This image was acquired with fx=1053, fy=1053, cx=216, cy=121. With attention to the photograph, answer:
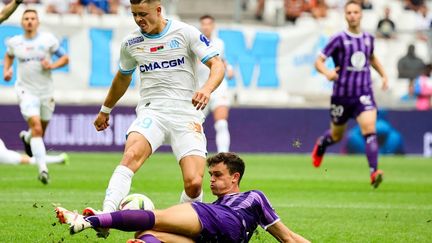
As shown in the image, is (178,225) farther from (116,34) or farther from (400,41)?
(400,41)

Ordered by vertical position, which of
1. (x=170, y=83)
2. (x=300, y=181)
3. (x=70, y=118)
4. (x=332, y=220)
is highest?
(x=170, y=83)

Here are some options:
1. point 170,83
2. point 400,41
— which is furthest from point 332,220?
point 400,41

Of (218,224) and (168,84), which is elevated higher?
(168,84)

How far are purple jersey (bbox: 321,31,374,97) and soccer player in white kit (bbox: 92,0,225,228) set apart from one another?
21.5ft

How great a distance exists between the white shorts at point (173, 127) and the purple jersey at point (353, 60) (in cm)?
665

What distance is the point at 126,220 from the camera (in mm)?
7613

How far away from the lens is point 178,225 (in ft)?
25.7

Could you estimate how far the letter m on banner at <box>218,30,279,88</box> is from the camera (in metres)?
25.8

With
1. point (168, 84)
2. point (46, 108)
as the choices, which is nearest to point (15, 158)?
point (46, 108)

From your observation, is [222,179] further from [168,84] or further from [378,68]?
[378,68]

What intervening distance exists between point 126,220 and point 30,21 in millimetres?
9732

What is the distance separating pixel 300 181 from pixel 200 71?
2.53m

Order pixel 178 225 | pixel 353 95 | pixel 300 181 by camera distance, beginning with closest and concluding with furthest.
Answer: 1. pixel 178 225
2. pixel 353 95
3. pixel 300 181

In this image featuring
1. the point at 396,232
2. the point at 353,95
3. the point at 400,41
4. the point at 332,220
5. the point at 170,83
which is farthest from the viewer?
the point at 400,41
